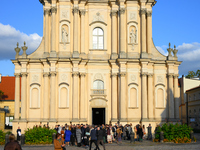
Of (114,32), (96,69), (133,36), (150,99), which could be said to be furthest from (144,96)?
(114,32)

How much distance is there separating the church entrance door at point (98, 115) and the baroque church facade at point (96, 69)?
0.72ft

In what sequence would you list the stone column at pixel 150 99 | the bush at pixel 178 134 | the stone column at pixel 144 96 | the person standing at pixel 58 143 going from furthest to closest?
the stone column at pixel 150 99 < the stone column at pixel 144 96 < the bush at pixel 178 134 < the person standing at pixel 58 143

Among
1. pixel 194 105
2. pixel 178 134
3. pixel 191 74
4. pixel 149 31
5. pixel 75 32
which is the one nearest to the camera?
pixel 178 134

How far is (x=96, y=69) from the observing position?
119ft

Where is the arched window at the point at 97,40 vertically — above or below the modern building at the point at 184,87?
above

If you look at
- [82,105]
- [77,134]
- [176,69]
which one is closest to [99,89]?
[82,105]

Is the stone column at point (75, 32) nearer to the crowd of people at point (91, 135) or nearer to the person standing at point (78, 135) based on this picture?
the crowd of people at point (91, 135)

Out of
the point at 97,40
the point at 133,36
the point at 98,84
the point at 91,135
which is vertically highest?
the point at 133,36

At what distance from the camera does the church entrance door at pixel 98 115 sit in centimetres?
3726

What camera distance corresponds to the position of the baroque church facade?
35.4 meters

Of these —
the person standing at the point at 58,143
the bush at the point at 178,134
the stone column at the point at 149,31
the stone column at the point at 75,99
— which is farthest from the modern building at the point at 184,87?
the person standing at the point at 58,143

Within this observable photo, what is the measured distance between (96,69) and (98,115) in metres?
5.28

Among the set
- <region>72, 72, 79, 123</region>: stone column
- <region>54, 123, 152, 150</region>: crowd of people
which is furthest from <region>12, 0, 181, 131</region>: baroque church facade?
<region>54, 123, 152, 150</region>: crowd of people

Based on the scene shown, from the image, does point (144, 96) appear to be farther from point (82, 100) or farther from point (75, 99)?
point (75, 99)
